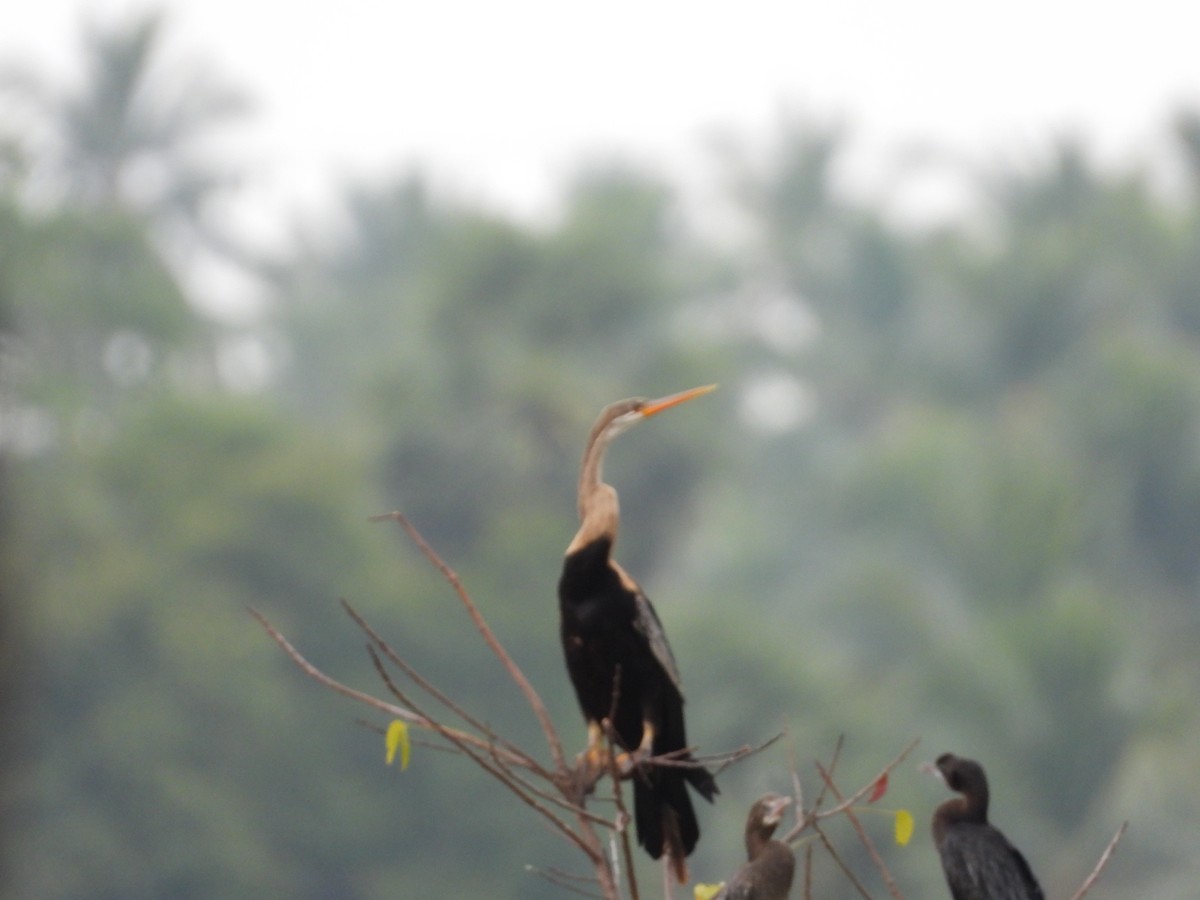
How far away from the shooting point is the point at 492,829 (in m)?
31.8

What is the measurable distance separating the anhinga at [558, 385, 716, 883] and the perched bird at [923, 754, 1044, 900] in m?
0.62

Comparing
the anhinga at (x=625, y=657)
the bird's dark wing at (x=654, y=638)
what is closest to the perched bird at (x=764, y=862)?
the anhinga at (x=625, y=657)

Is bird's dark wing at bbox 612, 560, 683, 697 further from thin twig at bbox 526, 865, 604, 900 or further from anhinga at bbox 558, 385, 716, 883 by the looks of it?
thin twig at bbox 526, 865, 604, 900

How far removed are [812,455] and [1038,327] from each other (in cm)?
538

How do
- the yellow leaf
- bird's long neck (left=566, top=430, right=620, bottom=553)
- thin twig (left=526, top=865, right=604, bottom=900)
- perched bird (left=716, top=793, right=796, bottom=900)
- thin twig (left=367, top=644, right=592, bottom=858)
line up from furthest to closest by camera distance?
bird's long neck (left=566, top=430, right=620, bottom=553) < perched bird (left=716, top=793, right=796, bottom=900) < the yellow leaf < thin twig (left=526, top=865, right=604, bottom=900) < thin twig (left=367, top=644, right=592, bottom=858)

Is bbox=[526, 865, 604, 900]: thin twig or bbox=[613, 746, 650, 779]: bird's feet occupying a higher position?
bbox=[613, 746, 650, 779]: bird's feet

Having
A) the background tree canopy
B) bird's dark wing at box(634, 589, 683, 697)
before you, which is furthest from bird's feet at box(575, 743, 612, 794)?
the background tree canopy

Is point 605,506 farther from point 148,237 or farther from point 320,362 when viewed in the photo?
point 320,362

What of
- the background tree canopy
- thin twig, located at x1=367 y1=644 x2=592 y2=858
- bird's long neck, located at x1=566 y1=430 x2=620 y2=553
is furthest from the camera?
the background tree canopy

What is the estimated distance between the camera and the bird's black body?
481 cm

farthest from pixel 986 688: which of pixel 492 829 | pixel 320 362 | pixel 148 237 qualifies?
pixel 320 362

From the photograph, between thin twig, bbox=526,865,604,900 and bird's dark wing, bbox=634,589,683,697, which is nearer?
thin twig, bbox=526,865,604,900

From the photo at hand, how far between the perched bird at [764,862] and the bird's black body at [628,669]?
168 millimetres

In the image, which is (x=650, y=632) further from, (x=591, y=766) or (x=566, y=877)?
(x=566, y=877)
